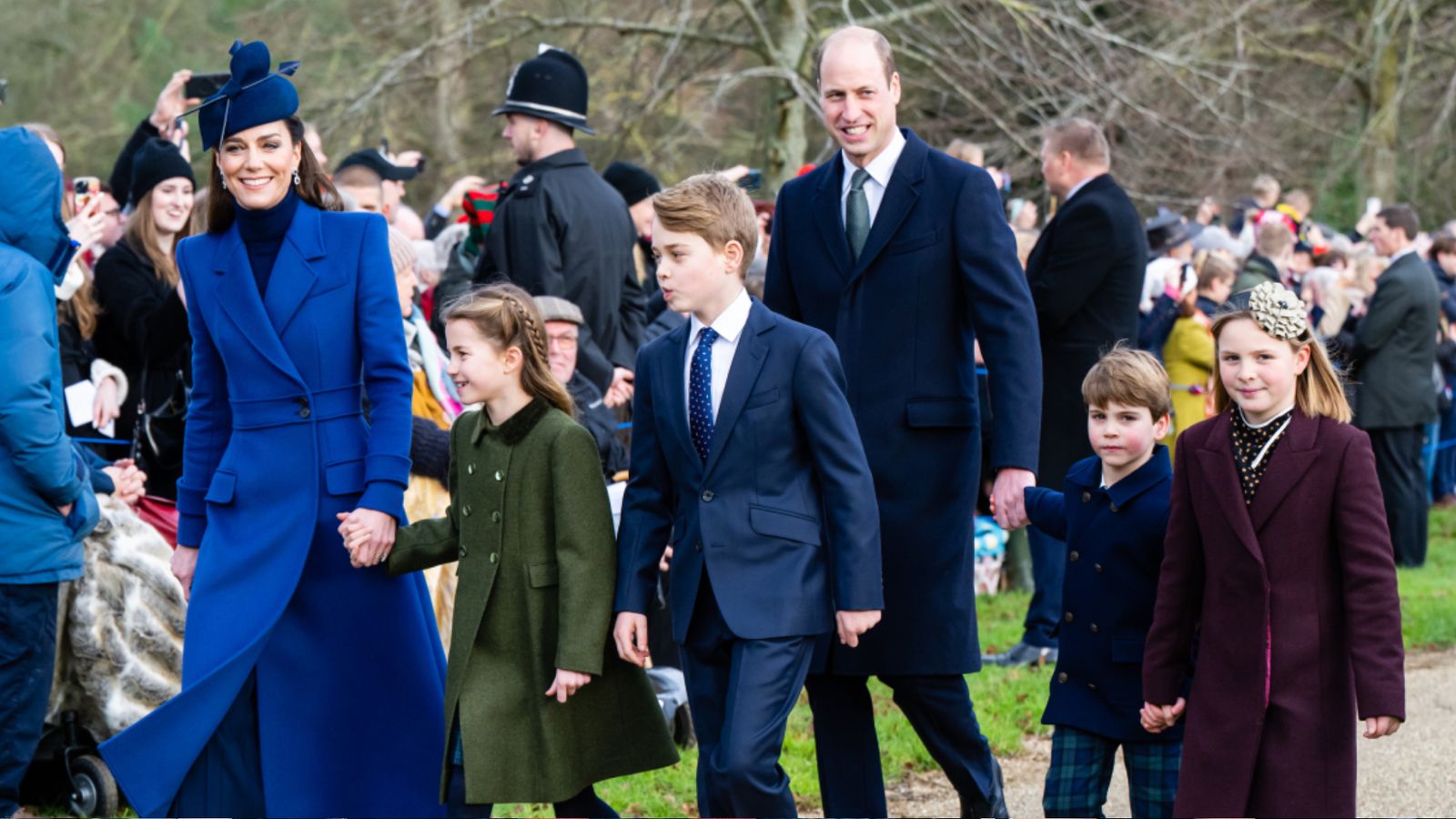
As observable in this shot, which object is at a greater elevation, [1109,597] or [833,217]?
[833,217]

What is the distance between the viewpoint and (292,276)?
189 inches

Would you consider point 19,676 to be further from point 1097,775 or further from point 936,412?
point 1097,775

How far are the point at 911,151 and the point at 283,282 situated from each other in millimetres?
1744

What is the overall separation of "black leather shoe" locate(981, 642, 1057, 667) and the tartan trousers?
323 centimetres

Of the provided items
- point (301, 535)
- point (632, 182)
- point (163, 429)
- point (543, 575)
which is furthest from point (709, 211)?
point (632, 182)

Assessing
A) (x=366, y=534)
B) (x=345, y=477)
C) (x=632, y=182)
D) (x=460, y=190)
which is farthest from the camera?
(x=460, y=190)

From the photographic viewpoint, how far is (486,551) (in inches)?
187

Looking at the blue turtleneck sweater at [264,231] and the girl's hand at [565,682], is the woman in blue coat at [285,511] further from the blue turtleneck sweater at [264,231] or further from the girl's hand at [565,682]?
the girl's hand at [565,682]

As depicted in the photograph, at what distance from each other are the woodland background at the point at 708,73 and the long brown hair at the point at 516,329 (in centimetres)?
904

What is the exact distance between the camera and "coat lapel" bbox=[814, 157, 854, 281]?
495cm

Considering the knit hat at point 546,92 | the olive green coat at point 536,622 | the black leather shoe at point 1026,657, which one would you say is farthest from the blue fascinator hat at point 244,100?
the black leather shoe at point 1026,657

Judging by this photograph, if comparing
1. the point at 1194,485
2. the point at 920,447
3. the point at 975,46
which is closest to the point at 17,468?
the point at 920,447

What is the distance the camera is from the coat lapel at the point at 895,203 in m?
4.88

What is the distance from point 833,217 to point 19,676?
8.92 ft
